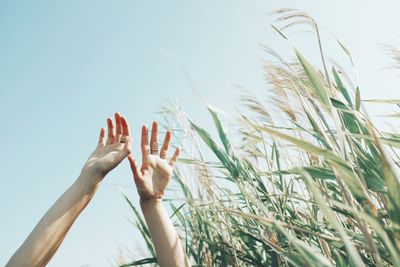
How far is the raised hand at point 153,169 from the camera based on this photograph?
201 centimetres

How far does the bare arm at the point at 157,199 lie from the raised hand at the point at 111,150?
96 mm

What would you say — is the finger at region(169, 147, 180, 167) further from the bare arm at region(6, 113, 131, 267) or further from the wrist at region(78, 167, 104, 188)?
the wrist at region(78, 167, 104, 188)

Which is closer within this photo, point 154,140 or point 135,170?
point 135,170

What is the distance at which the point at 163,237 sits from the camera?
6.40 feet

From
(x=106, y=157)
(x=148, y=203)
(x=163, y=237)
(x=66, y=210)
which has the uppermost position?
(x=106, y=157)

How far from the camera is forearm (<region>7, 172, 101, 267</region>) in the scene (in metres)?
1.50

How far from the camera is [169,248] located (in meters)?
1.92

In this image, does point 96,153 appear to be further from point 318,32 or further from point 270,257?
point 318,32

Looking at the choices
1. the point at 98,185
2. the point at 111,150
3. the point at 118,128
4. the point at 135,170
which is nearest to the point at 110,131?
the point at 118,128

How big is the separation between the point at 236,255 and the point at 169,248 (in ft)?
1.46

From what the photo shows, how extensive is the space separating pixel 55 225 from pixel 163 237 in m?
0.55

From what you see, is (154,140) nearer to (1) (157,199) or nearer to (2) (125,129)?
(2) (125,129)

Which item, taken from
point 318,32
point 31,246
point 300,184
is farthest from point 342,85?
point 31,246

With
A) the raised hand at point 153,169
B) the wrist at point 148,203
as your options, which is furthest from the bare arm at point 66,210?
the wrist at point 148,203
